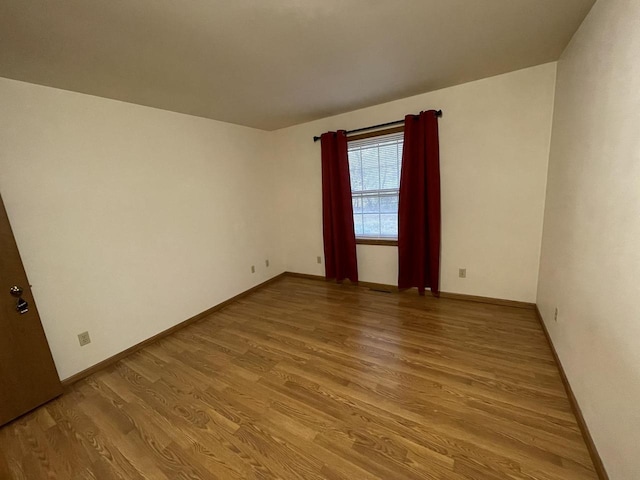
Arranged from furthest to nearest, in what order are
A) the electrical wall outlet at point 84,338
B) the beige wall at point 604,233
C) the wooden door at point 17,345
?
the electrical wall outlet at point 84,338 → the wooden door at point 17,345 → the beige wall at point 604,233

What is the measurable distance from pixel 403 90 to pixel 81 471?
3804 mm

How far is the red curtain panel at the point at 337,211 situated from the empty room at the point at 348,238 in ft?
0.11

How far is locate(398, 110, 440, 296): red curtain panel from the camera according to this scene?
2795 mm

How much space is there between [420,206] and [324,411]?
7.56 ft

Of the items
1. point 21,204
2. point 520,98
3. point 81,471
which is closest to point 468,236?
point 520,98

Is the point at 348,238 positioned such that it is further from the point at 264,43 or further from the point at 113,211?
the point at 113,211

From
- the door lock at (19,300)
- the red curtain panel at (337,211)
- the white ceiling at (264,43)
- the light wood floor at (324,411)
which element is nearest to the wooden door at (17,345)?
the door lock at (19,300)

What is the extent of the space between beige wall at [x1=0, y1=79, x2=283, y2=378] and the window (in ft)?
5.48

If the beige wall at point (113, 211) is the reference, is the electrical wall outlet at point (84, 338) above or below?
below

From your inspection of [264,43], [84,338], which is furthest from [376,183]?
[84,338]

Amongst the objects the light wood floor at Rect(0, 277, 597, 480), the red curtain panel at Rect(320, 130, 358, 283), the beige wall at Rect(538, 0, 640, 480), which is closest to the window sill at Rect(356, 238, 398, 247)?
the red curtain panel at Rect(320, 130, 358, 283)

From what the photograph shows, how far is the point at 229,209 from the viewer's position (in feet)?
11.0

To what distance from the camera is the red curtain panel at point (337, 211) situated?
3383mm

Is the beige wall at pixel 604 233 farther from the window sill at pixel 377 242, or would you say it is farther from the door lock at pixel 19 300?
the door lock at pixel 19 300
